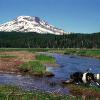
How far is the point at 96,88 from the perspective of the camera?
3219 centimetres

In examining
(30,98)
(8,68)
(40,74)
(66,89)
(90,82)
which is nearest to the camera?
(30,98)

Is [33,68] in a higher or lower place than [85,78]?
higher

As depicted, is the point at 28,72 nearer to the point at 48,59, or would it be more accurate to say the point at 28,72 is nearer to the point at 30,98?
the point at 48,59

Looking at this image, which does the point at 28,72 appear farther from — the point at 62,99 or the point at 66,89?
the point at 62,99

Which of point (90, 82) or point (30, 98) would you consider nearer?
point (30, 98)

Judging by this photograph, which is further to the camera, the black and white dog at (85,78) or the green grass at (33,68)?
the green grass at (33,68)

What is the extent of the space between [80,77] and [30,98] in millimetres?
16591

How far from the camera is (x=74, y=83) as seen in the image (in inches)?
1470

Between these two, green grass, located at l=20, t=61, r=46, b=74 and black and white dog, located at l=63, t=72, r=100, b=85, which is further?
green grass, located at l=20, t=61, r=46, b=74

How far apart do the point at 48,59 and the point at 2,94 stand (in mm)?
51119

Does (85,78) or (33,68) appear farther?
(33,68)

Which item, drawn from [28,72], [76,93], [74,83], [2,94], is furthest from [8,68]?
[2,94]

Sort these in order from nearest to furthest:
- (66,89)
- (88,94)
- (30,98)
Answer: (30,98) < (88,94) < (66,89)

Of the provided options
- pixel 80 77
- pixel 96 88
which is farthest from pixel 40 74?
pixel 96 88
